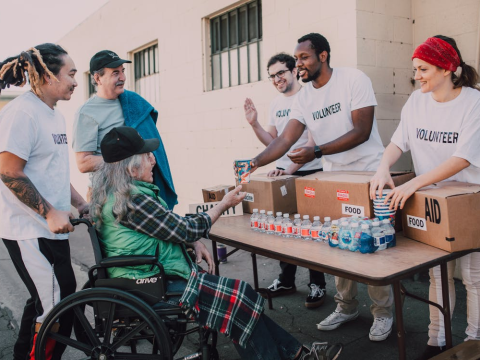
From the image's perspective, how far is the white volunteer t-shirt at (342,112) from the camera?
3064 millimetres

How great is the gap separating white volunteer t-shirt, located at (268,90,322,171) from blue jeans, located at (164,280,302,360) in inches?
66.2

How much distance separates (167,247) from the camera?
2369 millimetres

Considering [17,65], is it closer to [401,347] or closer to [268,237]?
[268,237]

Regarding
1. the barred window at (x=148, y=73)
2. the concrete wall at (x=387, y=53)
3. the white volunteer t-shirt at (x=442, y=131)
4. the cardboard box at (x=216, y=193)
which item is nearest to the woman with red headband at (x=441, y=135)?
the white volunteer t-shirt at (x=442, y=131)

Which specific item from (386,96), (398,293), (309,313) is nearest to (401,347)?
(398,293)

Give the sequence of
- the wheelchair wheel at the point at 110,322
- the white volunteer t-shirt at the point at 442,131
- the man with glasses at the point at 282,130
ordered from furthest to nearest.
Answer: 1. the man with glasses at the point at 282,130
2. the white volunteer t-shirt at the point at 442,131
3. the wheelchair wheel at the point at 110,322

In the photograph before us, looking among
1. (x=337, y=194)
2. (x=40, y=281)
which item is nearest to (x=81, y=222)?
(x=40, y=281)

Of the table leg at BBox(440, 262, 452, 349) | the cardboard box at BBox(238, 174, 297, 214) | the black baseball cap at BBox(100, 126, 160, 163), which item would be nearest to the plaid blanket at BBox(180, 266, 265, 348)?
the black baseball cap at BBox(100, 126, 160, 163)

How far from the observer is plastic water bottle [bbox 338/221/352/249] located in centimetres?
225

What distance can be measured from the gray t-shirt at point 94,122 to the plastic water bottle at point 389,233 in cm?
187

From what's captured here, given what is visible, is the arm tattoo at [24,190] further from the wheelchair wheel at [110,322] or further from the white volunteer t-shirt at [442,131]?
the white volunteer t-shirt at [442,131]

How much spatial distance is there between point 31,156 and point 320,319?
2.36 meters

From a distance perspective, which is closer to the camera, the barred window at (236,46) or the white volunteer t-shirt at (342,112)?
the white volunteer t-shirt at (342,112)

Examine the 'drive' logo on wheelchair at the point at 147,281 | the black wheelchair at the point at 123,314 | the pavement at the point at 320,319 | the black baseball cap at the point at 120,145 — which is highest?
the black baseball cap at the point at 120,145
